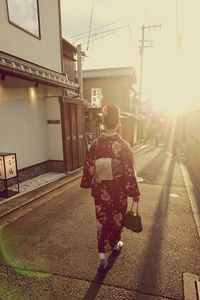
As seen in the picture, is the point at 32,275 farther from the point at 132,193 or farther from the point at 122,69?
the point at 122,69

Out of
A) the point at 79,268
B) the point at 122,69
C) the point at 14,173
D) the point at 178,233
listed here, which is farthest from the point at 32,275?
the point at 122,69

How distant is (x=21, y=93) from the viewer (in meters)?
8.88

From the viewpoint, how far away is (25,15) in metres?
8.70

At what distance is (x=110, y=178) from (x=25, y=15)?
7.62 metres

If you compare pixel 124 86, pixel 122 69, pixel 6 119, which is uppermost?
pixel 122 69

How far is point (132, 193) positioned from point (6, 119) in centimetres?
576

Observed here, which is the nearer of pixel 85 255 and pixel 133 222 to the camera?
pixel 133 222

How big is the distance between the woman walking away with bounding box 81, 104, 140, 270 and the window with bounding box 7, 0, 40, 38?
248 inches

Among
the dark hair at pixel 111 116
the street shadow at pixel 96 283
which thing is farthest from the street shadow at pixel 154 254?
the dark hair at pixel 111 116

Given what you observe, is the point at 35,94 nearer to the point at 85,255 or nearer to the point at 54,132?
the point at 54,132

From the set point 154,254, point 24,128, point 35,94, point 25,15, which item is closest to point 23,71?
point 24,128

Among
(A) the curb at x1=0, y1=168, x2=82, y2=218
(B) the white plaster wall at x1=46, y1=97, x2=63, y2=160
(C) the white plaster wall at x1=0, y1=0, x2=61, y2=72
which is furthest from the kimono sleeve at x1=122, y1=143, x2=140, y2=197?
(B) the white plaster wall at x1=46, y1=97, x2=63, y2=160

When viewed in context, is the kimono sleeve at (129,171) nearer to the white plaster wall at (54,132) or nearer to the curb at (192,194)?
the curb at (192,194)

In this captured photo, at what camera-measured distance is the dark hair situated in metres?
3.74
